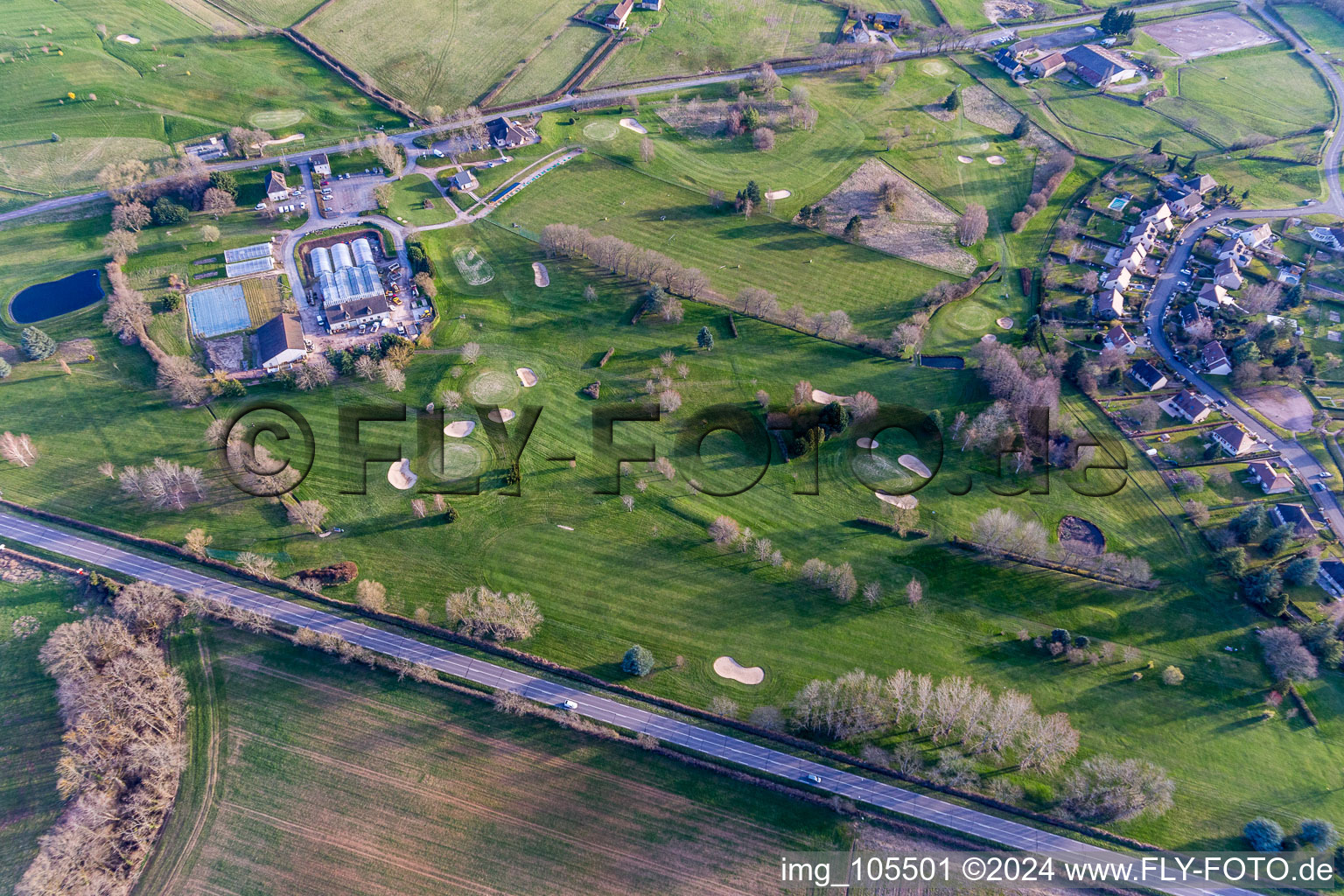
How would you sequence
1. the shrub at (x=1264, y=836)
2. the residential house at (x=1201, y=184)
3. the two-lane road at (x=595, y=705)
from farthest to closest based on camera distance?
1. the residential house at (x=1201, y=184)
2. the two-lane road at (x=595, y=705)
3. the shrub at (x=1264, y=836)

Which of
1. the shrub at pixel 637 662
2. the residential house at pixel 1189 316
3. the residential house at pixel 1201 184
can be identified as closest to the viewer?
the shrub at pixel 637 662

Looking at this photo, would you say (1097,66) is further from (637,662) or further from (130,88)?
(130,88)

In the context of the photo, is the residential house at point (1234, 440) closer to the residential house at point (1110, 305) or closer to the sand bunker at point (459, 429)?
the residential house at point (1110, 305)

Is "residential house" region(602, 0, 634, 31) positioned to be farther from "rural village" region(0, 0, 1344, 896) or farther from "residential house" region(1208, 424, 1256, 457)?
"residential house" region(1208, 424, 1256, 457)

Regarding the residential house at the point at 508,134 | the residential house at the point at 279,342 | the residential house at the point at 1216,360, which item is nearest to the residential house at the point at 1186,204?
the residential house at the point at 1216,360

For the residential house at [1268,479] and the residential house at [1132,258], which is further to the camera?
the residential house at [1132,258]

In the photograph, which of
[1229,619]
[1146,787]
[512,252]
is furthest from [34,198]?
[1229,619]
